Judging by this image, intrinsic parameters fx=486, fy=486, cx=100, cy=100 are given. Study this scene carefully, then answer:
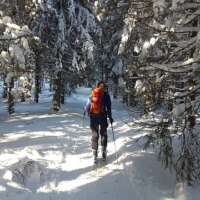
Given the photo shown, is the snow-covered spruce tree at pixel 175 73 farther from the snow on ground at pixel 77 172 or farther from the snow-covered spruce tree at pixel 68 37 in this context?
the snow-covered spruce tree at pixel 68 37

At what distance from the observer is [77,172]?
1230 centimetres

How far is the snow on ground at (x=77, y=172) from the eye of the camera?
1094cm

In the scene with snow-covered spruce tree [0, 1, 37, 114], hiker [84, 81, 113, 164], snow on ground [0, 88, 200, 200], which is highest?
snow-covered spruce tree [0, 1, 37, 114]

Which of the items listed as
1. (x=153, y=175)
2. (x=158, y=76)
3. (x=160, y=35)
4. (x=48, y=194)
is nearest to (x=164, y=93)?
(x=158, y=76)

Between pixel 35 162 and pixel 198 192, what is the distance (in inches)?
167

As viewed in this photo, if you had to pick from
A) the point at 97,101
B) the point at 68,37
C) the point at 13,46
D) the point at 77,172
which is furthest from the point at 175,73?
the point at 68,37

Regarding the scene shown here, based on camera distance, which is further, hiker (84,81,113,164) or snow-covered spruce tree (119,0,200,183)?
hiker (84,81,113,164)

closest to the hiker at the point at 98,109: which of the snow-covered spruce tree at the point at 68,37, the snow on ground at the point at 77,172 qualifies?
the snow on ground at the point at 77,172

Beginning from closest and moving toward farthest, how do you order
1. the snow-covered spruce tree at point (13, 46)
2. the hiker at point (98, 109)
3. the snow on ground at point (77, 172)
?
the snow on ground at point (77, 172), the snow-covered spruce tree at point (13, 46), the hiker at point (98, 109)

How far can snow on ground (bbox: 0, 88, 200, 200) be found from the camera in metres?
10.9

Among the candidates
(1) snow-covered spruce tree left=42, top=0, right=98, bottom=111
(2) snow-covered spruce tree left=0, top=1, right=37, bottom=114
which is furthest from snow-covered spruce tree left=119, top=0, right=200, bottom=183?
(1) snow-covered spruce tree left=42, top=0, right=98, bottom=111

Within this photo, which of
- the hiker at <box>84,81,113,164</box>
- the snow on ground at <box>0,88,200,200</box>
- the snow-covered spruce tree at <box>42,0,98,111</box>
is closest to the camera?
the snow on ground at <box>0,88,200,200</box>

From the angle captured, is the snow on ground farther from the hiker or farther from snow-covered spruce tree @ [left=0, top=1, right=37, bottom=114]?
snow-covered spruce tree @ [left=0, top=1, right=37, bottom=114]

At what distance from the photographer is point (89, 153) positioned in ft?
45.6
